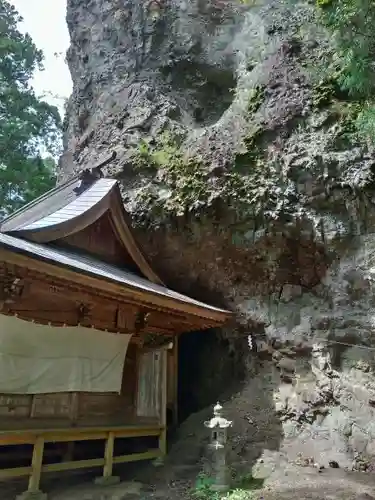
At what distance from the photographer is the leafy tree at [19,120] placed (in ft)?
61.2

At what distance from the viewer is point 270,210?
974 centimetres

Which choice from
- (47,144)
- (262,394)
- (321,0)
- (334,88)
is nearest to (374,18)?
(334,88)

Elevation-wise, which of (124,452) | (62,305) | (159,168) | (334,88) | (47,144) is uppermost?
(47,144)

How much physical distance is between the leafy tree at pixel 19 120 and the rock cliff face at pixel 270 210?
6236 millimetres

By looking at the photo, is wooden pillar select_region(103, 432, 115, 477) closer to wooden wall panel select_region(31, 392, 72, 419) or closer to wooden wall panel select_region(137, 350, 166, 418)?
wooden wall panel select_region(31, 392, 72, 419)

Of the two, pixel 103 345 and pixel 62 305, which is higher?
pixel 62 305

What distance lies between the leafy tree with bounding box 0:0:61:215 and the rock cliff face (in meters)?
6.24

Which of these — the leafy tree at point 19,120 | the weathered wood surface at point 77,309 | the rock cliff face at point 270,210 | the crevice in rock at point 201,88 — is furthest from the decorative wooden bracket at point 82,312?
the leafy tree at point 19,120

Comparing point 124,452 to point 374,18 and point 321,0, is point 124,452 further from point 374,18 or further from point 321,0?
point 321,0

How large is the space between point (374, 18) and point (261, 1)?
28.3 ft

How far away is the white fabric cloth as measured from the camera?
253 inches

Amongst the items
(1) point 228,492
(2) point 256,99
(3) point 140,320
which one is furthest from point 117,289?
(2) point 256,99

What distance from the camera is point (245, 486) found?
22.7 ft

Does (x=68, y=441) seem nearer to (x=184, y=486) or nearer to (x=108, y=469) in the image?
(x=108, y=469)
